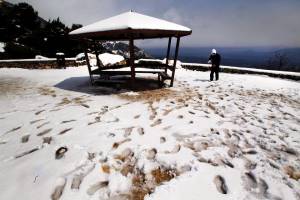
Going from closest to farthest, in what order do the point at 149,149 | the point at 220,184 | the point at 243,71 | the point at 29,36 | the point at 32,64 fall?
the point at 220,184
the point at 149,149
the point at 243,71
the point at 32,64
the point at 29,36

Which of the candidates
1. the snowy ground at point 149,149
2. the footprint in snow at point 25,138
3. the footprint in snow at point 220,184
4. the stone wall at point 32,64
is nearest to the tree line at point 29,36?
the stone wall at point 32,64

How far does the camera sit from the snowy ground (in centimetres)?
311

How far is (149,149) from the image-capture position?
4035mm

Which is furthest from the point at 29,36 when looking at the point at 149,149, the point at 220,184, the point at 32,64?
the point at 220,184

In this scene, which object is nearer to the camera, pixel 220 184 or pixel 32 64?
pixel 220 184

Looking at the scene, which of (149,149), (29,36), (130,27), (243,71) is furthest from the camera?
(29,36)

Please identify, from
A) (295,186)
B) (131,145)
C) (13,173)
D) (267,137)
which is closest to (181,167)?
(131,145)

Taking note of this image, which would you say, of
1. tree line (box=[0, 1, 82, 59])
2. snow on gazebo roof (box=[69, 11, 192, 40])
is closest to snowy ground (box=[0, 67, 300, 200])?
snow on gazebo roof (box=[69, 11, 192, 40])

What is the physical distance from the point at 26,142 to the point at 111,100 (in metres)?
3.12

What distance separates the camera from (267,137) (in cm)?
459

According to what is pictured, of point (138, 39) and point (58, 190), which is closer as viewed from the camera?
point (58, 190)

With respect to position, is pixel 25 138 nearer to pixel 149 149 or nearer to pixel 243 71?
pixel 149 149

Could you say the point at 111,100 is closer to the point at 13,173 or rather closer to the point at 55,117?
the point at 55,117

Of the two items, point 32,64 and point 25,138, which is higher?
point 32,64
